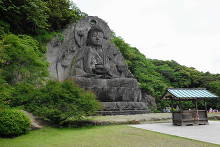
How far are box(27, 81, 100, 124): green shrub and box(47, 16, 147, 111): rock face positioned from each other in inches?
133

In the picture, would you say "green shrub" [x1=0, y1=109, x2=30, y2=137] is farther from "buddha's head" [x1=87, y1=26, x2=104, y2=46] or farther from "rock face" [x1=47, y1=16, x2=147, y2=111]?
"buddha's head" [x1=87, y1=26, x2=104, y2=46]

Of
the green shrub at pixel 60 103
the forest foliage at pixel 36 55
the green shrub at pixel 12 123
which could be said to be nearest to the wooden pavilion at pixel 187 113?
the green shrub at pixel 60 103

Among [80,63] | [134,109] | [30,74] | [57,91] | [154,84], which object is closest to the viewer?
[57,91]

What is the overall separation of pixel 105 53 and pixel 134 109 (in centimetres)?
557

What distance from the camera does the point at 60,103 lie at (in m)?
8.62

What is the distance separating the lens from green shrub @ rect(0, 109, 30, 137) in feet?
22.6

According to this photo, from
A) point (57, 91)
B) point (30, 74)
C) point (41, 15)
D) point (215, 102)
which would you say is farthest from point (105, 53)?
point (215, 102)

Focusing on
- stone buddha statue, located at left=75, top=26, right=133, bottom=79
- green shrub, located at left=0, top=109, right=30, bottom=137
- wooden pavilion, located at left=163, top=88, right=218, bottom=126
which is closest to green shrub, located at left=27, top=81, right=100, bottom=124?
green shrub, located at left=0, top=109, right=30, bottom=137

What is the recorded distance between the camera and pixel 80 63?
14875 millimetres

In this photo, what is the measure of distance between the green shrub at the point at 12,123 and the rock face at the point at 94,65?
5.44m

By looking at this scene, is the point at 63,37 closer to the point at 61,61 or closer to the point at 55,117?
the point at 61,61

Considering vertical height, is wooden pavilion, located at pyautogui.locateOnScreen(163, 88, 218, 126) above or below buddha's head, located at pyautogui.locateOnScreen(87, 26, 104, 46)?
below

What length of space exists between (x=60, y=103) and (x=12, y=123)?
81.2 inches

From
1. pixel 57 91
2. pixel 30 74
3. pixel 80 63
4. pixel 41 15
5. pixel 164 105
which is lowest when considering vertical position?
pixel 164 105
